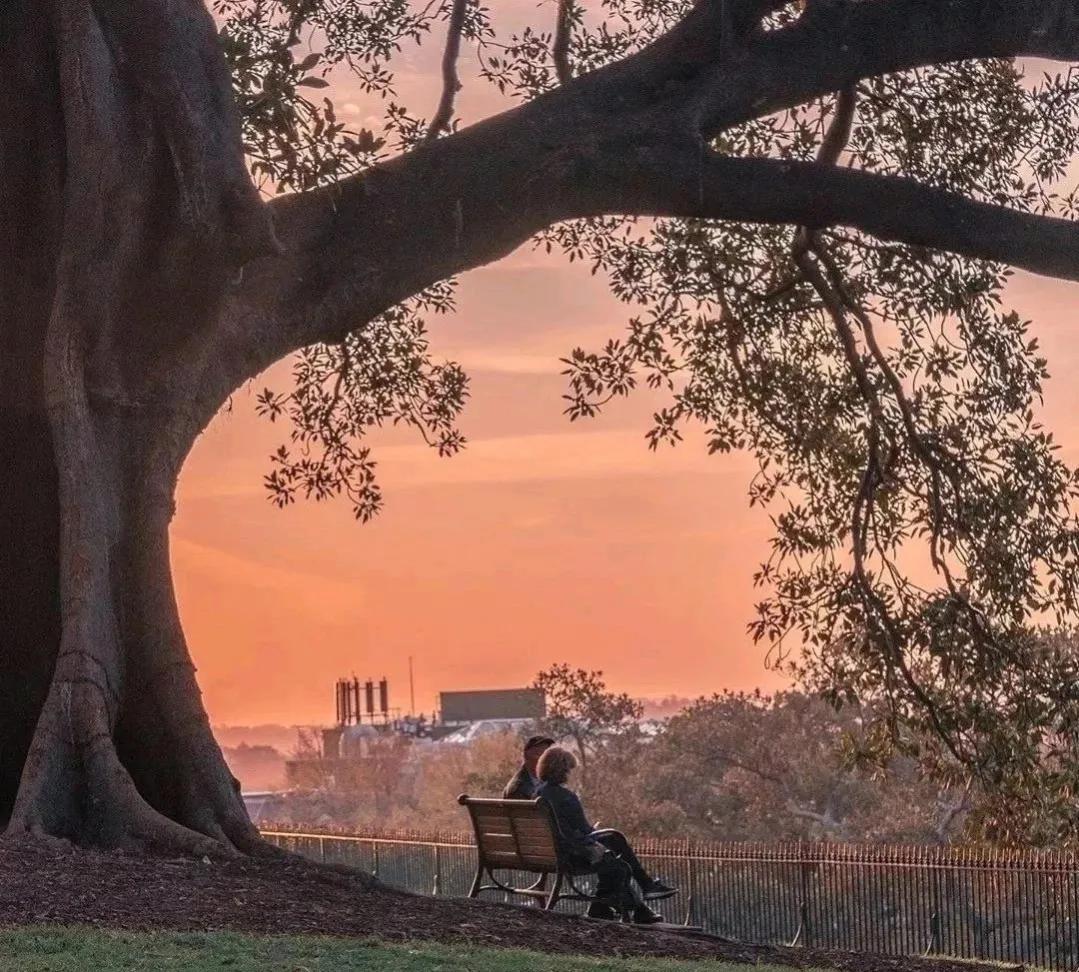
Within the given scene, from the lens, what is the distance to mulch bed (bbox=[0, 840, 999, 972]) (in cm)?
762

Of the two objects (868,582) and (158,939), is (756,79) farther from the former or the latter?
(158,939)

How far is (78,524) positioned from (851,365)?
21.7 feet

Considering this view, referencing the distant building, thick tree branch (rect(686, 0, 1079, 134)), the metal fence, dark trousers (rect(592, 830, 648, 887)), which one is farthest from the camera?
the distant building

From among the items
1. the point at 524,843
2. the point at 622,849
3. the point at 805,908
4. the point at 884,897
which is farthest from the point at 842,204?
the point at 805,908

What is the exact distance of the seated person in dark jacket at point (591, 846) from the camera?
11.5 metres

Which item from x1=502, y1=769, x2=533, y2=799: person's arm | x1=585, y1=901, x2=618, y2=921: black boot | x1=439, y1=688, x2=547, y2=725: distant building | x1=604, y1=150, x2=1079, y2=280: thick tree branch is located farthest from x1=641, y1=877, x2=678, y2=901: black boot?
x1=439, y1=688, x2=547, y2=725: distant building

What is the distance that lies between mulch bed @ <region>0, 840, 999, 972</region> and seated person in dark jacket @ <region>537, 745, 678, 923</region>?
2.05m

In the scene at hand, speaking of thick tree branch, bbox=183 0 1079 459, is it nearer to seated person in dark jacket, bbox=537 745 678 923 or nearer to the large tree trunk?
the large tree trunk

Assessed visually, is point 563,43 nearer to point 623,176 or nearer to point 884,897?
point 623,176

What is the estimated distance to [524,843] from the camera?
12.0 metres

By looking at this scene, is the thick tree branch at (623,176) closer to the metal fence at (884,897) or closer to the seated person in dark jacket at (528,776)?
the seated person in dark jacket at (528,776)

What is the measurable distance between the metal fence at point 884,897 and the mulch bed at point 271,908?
29.7ft

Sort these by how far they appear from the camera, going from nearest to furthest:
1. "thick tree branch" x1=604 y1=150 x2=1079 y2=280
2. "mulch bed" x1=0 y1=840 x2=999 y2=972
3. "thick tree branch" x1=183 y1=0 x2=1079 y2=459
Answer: "mulch bed" x1=0 y1=840 x2=999 y2=972 < "thick tree branch" x1=604 y1=150 x2=1079 y2=280 < "thick tree branch" x1=183 y1=0 x2=1079 y2=459

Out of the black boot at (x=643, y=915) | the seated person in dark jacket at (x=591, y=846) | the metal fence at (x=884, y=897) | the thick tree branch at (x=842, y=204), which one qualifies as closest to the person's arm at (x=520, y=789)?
the seated person in dark jacket at (x=591, y=846)
